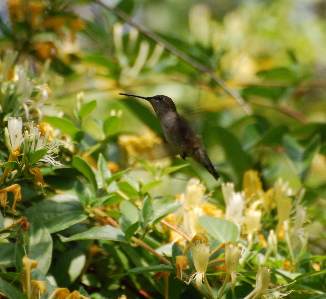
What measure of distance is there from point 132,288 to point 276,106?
1106 millimetres

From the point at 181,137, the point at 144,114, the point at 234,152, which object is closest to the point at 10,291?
the point at 181,137

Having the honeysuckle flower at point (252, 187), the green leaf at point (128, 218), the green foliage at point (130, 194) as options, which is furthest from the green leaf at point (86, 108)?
the honeysuckle flower at point (252, 187)

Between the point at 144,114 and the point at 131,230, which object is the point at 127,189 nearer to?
the point at 131,230

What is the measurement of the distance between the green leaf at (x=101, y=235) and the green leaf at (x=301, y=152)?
0.66m

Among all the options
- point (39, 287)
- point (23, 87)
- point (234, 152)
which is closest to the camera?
point (39, 287)

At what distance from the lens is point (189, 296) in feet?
3.84

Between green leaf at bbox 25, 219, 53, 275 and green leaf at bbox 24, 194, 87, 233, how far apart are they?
0.05 metres

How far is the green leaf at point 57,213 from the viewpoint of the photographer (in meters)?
1.11

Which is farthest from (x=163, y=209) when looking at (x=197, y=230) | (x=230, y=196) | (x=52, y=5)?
(x=52, y=5)

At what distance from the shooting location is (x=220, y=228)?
45.3 inches

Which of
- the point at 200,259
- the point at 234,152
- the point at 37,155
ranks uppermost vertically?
the point at 37,155

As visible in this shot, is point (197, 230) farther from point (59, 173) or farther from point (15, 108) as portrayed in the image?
point (15, 108)

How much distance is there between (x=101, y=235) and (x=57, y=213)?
12 centimetres

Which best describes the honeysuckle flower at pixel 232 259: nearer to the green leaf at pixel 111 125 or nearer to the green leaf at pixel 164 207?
the green leaf at pixel 164 207
